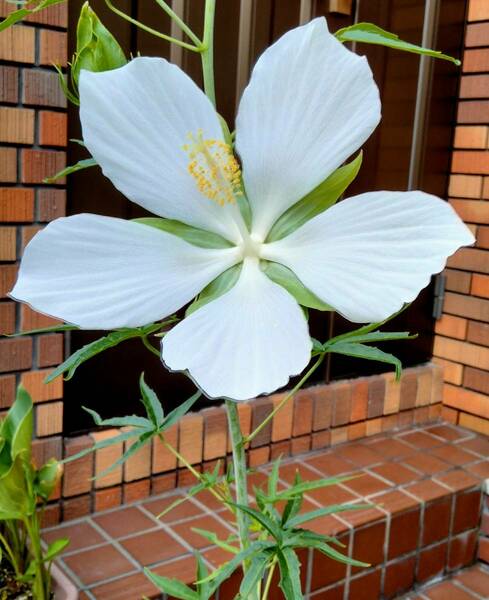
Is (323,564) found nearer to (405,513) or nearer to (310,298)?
(405,513)

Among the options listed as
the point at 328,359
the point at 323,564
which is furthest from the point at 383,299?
the point at 328,359

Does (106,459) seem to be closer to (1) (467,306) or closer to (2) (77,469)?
(2) (77,469)

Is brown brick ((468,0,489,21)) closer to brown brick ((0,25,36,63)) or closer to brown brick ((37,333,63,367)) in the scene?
brown brick ((0,25,36,63))

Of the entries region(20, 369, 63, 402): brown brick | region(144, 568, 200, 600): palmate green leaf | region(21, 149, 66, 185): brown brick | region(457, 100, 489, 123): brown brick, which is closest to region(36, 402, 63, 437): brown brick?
region(20, 369, 63, 402): brown brick

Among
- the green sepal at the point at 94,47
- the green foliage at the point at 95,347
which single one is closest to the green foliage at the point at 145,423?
the green foliage at the point at 95,347

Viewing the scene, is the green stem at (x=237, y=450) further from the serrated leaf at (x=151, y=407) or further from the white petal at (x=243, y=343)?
the serrated leaf at (x=151, y=407)

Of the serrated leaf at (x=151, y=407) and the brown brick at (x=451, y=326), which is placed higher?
the serrated leaf at (x=151, y=407)

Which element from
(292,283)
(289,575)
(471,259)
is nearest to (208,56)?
(292,283)
